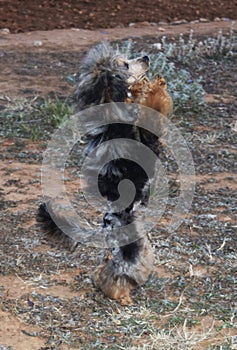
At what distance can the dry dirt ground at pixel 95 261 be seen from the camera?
3723 millimetres

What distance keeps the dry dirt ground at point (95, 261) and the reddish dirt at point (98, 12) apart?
9.99 feet

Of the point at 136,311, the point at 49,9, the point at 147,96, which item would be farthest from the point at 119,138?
the point at 49,9

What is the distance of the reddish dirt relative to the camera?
10.6 metres

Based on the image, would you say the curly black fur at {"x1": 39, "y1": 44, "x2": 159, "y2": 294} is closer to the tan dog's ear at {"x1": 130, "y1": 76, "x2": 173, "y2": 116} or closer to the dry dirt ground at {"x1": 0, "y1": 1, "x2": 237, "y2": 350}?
the tan dog's ear at {"x1": 130, "y1": 76, "x2": 173, "y2": 116}

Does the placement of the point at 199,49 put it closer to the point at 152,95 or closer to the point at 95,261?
the point at 95,261

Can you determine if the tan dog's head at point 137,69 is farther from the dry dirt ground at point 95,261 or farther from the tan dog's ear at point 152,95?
the dry dirt ground at point 95,261

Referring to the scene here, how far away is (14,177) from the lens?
5.68m

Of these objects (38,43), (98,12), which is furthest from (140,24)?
(38,43)

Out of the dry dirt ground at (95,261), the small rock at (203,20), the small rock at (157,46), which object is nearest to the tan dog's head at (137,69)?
the dry dirt ground at (95,261)

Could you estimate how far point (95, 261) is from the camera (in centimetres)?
441

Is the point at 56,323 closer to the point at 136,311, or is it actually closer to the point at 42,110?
the point at 136,311

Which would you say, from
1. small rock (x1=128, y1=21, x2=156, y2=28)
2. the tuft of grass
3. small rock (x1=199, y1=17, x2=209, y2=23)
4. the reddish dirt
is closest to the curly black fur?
the tuft of grass

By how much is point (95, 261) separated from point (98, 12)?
7.44m

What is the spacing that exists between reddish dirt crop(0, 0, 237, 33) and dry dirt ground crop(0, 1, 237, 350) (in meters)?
3.05
